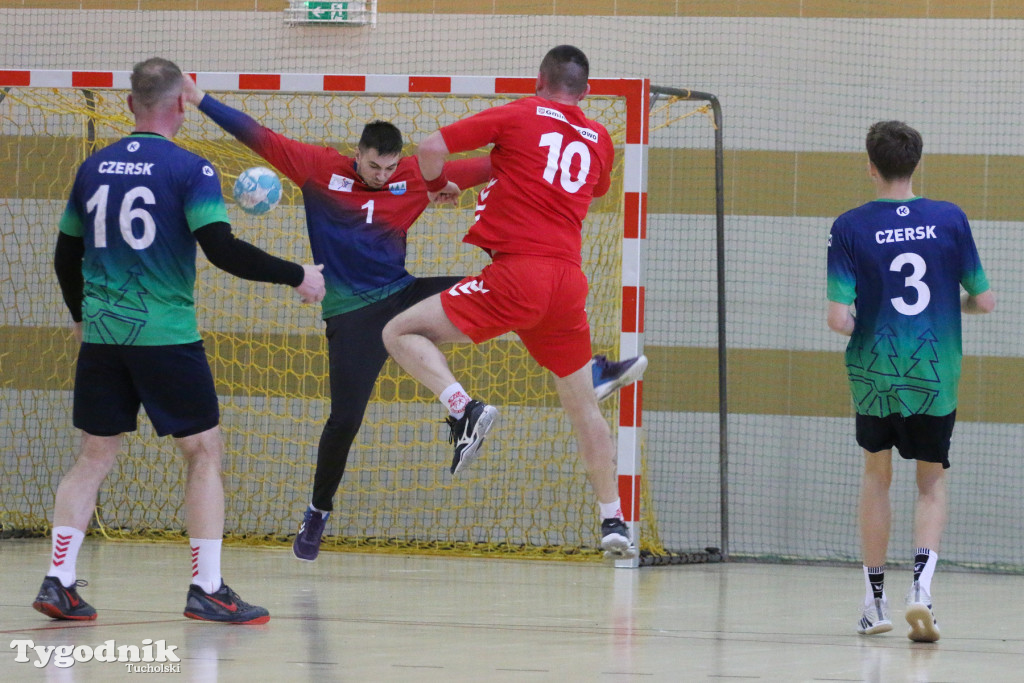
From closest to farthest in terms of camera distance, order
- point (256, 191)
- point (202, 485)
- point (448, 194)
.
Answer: point (202, 485), point (256, 191), point (448, 194)

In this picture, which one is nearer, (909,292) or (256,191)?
(909,292)

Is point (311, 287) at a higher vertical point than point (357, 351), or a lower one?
higher

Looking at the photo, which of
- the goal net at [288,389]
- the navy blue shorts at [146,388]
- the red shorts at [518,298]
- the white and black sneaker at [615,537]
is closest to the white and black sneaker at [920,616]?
the white and black sneaker at [615,537]

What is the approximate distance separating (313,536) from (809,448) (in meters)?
4.08

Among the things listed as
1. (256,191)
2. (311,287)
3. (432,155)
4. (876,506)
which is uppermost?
(432,155)

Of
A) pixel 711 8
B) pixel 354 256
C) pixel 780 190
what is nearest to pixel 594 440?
pixel 354 256

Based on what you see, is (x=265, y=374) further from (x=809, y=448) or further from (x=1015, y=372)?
(x=1015, y=372)

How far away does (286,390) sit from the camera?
970 centimetres

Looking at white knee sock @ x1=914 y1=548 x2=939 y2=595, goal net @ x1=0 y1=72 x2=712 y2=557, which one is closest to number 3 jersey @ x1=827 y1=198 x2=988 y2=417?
white knee sock @ x1=914 y1=548 x2=939 y2=595

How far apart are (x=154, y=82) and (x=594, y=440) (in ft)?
8.22

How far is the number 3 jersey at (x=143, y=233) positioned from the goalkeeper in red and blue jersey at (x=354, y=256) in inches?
64.9

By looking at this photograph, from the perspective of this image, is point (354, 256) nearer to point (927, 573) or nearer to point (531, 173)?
point (531, 173)

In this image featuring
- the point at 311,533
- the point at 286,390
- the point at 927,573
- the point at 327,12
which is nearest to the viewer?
the point at 927,573

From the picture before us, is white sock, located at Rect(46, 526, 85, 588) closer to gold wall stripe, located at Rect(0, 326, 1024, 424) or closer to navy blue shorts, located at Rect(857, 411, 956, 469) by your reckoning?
navy blue shorts, located at Rect(857, 411, 956, 469)
